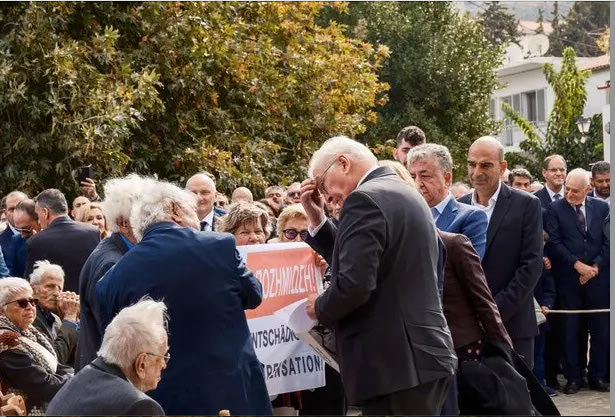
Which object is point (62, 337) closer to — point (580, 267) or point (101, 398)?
point (101, 398)

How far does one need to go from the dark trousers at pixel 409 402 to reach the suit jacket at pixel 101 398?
1005mm

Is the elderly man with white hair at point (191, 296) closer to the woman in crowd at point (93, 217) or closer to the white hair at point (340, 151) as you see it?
the white hair at point (340, 151)

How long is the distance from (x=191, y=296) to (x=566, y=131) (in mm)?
34242

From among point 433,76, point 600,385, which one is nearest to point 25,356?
point 600,385

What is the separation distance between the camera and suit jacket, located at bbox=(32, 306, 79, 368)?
8242 mm

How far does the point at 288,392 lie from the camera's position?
757cm

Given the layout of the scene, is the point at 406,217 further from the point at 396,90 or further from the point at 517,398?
the point at 396,90

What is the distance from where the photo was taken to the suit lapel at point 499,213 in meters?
7.66

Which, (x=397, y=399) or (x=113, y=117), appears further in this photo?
(x=113, y=117)

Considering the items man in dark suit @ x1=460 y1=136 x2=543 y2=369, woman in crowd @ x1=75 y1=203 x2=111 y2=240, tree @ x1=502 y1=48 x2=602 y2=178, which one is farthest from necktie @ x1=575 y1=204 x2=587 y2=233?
tree @ x1=502 y1=48 x2=602 y2=178

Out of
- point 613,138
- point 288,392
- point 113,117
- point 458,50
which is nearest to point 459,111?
point 458,50

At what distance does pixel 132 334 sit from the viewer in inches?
197

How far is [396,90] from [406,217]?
33.6 meters

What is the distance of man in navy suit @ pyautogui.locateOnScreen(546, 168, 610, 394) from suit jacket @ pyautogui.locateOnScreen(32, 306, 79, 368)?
17.9 ft
